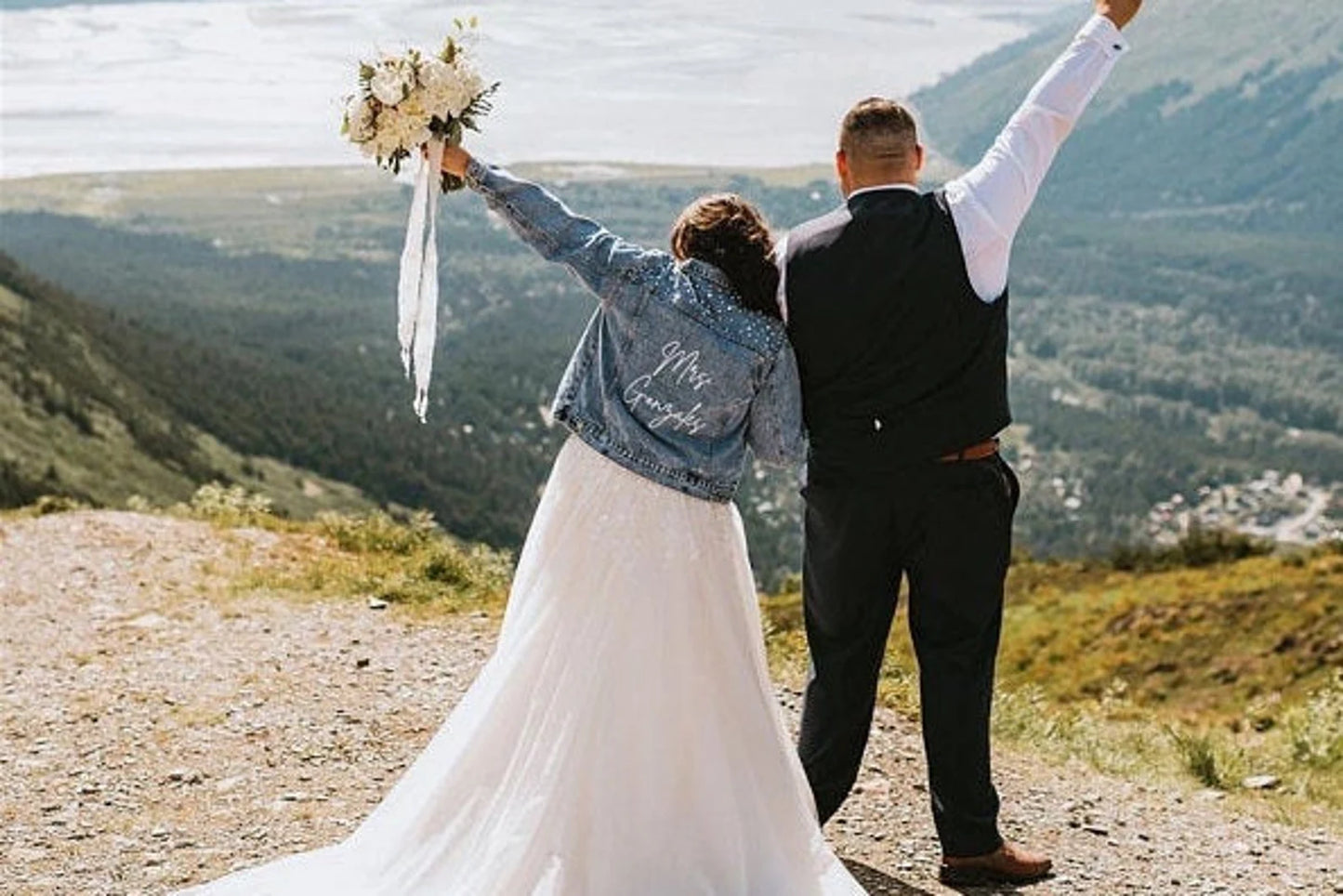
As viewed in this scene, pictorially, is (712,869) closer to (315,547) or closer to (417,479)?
(315,547)

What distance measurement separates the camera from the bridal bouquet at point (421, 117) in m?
6.93

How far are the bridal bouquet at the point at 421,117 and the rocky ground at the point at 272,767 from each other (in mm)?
3139

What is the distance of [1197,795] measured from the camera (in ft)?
36.4

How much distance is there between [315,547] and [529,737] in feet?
37.0

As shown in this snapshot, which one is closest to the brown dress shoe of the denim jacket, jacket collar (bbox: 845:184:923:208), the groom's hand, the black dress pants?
the black dress pants

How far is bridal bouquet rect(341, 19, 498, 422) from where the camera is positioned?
6926 mm

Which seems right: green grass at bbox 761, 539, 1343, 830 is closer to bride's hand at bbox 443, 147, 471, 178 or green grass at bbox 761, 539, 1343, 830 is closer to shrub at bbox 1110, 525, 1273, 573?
shrub at bbox 1110, 525, 1273, 573

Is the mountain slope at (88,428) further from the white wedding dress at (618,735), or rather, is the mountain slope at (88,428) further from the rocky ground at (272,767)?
the white wedding dress at (618,735)

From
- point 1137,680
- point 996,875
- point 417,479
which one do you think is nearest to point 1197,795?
point 996,875

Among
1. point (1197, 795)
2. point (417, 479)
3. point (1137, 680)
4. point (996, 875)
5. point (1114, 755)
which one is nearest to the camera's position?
point (996, 875)

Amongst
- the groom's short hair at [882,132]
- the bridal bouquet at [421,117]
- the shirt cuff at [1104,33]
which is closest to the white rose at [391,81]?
the bridal bouquet at [421,117]

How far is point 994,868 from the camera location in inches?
314

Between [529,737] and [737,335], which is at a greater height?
[737,335]

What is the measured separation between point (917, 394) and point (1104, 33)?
1.76 m
